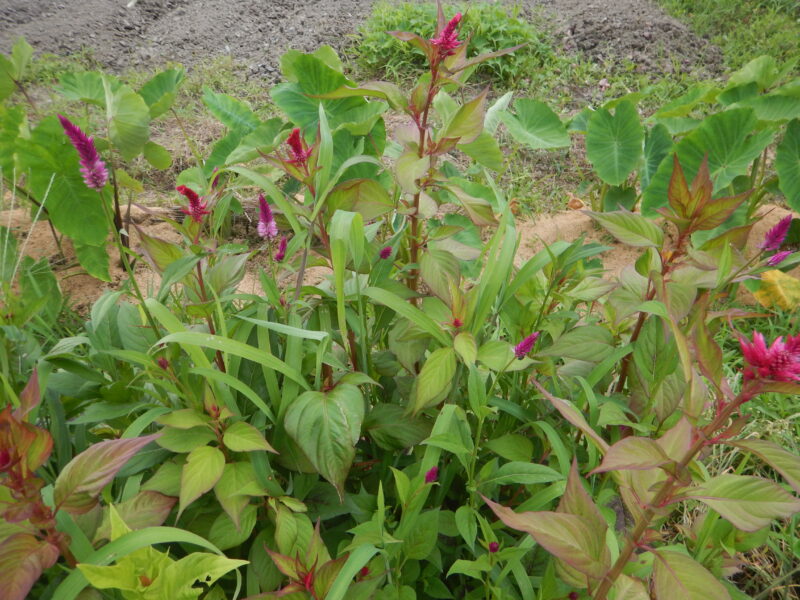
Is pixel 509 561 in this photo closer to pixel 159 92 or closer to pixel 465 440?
pixel 465 440

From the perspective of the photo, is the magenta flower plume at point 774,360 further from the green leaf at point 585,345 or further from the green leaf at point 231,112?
the green leaf at point 231,112

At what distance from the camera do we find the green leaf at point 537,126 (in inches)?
91.0

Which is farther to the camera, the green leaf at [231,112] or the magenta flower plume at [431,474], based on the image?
the green leaf at [231,112]

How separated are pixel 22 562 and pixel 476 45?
3.38 m

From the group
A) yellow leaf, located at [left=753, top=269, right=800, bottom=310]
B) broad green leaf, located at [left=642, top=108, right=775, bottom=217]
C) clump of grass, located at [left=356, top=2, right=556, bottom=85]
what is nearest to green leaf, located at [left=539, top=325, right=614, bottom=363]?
broad green leaf, located at [left=642, top=108, right=775, bottom=217]

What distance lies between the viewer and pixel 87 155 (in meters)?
0.78

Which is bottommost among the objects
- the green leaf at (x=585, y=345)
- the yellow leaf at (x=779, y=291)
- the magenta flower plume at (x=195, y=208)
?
the yellow leaf at (x=779, y=291)

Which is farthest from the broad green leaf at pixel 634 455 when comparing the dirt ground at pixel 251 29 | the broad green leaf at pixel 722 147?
the dirt ground at pixel 251 29

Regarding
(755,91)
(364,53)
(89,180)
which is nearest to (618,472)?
(89,180)

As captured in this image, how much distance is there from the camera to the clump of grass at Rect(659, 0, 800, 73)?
3.40 metres

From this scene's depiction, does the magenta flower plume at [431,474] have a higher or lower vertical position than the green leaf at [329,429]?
lower

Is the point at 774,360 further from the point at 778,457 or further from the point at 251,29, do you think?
the point at 251,29

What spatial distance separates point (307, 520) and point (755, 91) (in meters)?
2.35

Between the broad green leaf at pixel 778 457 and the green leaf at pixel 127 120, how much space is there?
73.6 inches
